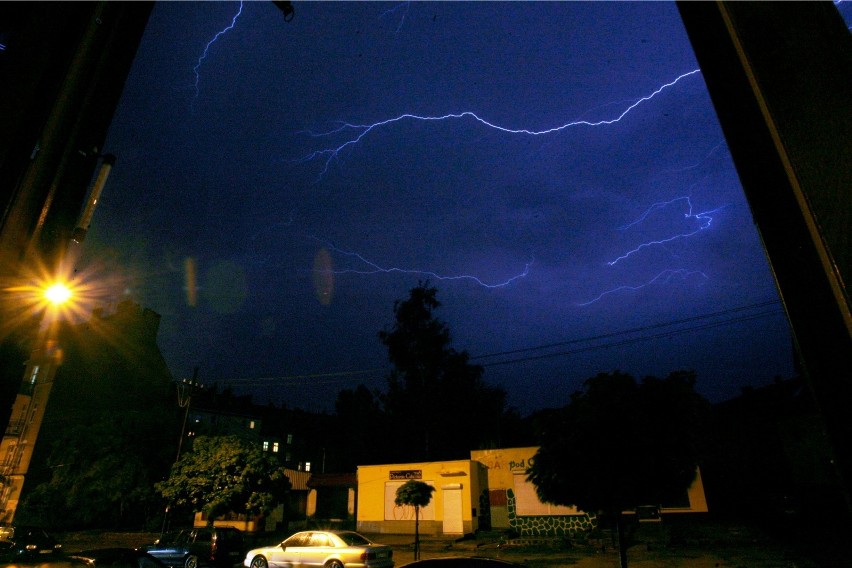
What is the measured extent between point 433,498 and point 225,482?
36.8ft

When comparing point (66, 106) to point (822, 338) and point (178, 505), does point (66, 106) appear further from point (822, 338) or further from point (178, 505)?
point (178, 505)

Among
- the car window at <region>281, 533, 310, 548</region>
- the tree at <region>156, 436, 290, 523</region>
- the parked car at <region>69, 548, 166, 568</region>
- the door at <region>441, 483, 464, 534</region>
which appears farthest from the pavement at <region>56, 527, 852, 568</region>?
the parked car at <region>69, 548, 166, 568</region>

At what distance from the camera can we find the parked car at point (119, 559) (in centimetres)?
884

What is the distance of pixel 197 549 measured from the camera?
52.6 ft

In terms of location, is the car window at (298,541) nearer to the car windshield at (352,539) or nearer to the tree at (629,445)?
the car windshield at (352,539)

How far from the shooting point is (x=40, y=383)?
1268 inches

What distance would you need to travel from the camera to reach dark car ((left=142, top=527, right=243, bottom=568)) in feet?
51.7

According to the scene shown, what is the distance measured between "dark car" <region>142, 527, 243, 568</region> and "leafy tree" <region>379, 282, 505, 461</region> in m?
20.3

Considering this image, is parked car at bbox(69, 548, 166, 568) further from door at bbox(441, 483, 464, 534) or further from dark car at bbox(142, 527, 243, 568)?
door at bbox(441, 483, 464, 534)

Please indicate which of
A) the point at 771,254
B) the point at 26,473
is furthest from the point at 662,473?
the point at 26,473

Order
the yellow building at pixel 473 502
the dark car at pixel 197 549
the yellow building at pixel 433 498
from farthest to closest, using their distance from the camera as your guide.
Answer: the yellow building at pixel 433 498, the yellow building at pixel 473 502, the dark car at pixel 197 549

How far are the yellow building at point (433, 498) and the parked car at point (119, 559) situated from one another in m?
17.4

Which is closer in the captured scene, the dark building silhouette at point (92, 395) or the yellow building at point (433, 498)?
the yellow building at point (433, 498)

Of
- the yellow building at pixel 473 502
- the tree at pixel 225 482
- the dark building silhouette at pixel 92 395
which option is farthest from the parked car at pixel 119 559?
the dark building silhouette at pixel 92 395
